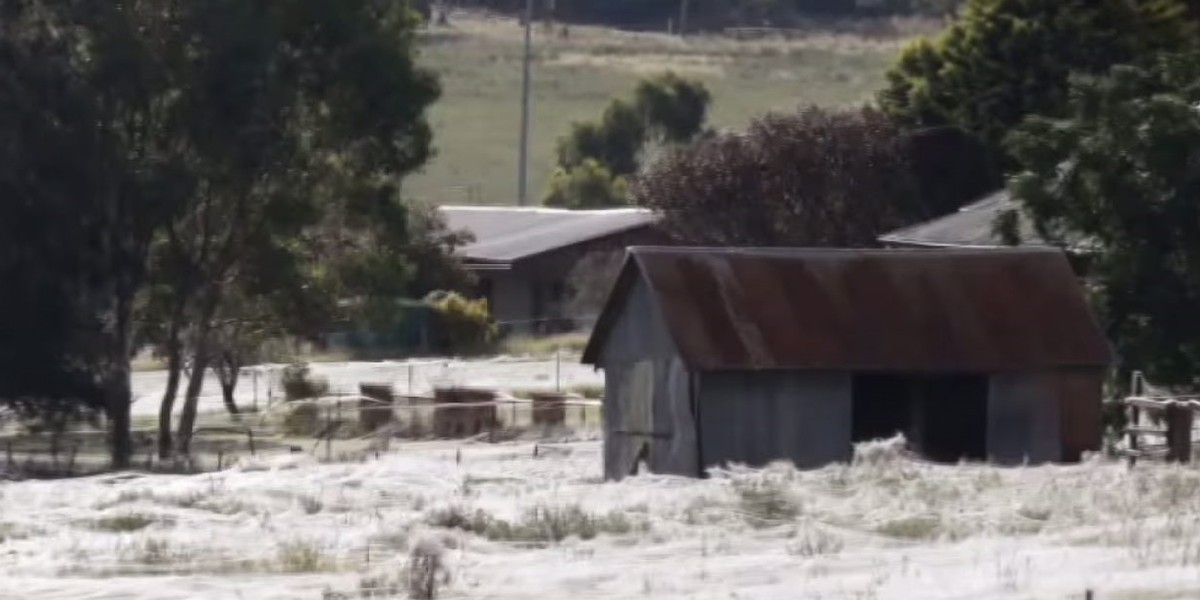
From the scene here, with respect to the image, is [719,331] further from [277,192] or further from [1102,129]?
[277,192]

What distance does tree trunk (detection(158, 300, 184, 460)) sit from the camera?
44.3 metres

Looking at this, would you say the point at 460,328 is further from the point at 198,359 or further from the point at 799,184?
the point at 198,359

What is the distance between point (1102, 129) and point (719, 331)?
27.9 ft

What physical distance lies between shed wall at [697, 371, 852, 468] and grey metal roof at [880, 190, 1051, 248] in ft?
26.2

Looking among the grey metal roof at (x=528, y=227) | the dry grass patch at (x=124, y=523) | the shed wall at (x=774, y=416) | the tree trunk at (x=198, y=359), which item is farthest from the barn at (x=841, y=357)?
the grey metal roof at (x=528, y=227)

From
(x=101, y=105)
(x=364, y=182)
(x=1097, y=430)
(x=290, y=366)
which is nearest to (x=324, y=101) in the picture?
(x=364, y=182)

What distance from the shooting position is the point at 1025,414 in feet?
110

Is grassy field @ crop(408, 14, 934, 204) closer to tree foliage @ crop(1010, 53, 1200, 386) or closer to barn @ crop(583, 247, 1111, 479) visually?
tree foliage @ crop(1010, 53, 1200, 386)

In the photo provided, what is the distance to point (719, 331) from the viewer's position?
3316 centimetres

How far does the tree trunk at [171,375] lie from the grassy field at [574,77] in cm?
5755

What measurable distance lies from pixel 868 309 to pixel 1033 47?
2487cm

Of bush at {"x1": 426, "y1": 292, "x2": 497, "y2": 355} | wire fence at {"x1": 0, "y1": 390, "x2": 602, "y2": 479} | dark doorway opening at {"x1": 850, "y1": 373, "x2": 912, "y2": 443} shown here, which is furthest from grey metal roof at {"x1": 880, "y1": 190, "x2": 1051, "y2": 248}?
bush at {"x1": 426, "y1": 292, "x2": 497, "y2": 355}

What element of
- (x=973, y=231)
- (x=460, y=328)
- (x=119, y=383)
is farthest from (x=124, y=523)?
(x=460, y=328)

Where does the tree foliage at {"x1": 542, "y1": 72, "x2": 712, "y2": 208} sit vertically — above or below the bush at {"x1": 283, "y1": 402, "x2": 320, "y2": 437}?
above
